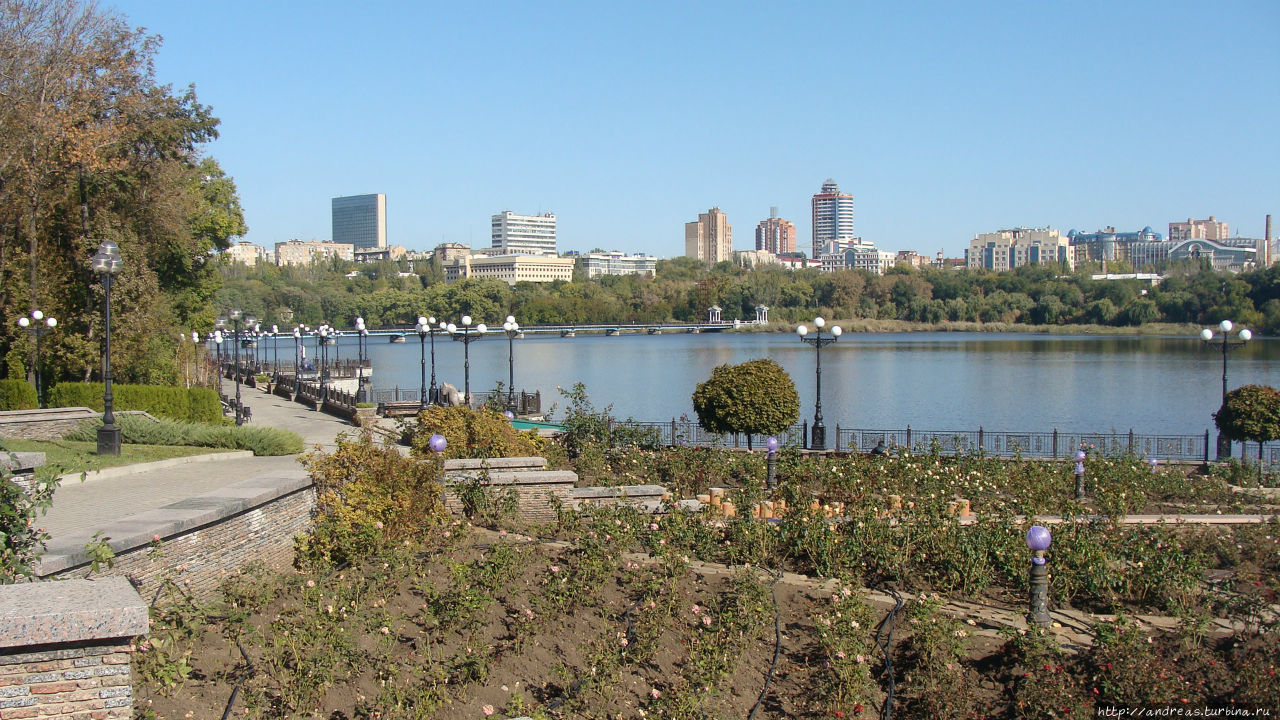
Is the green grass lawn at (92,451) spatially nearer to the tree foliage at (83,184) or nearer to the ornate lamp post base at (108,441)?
the ornate lamp post base at (108,441)

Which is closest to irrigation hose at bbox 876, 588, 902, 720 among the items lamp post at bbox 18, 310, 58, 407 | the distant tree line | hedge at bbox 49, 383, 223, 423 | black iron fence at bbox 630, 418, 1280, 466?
black iron fence at bbox 630, 418, 1280, 466

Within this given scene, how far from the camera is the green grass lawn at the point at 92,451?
12477 mm

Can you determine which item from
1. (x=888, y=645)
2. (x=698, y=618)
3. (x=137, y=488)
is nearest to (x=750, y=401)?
(x=137, y=488)

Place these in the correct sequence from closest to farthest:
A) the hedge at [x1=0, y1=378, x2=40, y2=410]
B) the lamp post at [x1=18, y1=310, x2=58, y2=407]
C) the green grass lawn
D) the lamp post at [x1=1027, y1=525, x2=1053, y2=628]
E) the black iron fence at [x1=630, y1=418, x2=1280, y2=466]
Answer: the lamp post at [x1=1027, y1=525, x2=1053, y2=628] → the green grass lawn → the black iron fence at [x1=630, y1=418, x2=1280, y2=466] → the hedge at [x1=0, y1=378, x2=40, y2=410] → the lamp post at [x1=18, y1=310, x2=58, y2=407]

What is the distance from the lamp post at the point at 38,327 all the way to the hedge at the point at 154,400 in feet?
2.84

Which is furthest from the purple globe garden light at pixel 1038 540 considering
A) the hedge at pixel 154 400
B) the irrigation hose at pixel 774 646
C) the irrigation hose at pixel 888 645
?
the hedge at pixel 154 400

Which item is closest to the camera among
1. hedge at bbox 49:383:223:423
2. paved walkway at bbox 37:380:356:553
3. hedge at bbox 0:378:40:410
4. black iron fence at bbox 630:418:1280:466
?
paved walkway at bbox 37:380:356:553

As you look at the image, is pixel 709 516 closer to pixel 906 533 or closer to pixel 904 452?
pixel 906 533

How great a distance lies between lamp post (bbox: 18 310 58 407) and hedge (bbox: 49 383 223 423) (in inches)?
34.1

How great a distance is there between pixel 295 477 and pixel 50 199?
20.9 meters

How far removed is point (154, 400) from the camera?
65.8 ft

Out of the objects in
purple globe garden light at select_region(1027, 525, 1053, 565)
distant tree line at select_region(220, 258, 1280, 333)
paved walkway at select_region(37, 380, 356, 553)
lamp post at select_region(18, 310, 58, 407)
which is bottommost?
paved walkway at select_region(37, 380, 356, 553)

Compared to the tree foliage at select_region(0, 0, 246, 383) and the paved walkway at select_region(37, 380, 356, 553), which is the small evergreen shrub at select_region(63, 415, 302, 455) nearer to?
the paved walkway at select_region(37, 380, 356, 553)

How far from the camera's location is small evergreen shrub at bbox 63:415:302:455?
1464 cm
